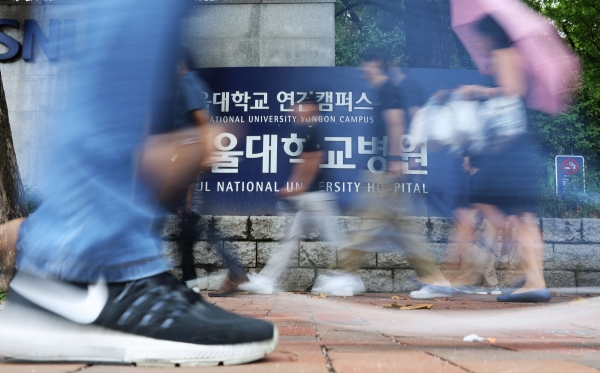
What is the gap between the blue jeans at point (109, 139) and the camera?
142cm

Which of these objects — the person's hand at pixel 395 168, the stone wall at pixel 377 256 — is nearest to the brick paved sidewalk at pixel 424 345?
the person's hand at pixel 395 168

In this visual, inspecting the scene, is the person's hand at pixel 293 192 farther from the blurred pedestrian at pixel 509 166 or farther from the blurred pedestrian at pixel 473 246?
the blurred pedestrian at pixel 509 166

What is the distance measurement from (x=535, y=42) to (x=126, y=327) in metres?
1.85

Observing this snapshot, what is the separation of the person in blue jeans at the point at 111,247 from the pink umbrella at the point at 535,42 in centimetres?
123

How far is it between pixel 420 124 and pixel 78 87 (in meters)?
1.37

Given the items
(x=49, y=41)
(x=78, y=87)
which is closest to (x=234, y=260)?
(x=78, y=87)

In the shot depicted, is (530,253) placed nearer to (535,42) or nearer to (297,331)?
(535,42)

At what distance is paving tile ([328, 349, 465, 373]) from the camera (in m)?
1.30

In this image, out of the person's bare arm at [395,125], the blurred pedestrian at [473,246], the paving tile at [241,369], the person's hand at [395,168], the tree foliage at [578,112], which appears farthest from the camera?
the tree foliage at [578,112]

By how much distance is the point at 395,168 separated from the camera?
3.84 meters

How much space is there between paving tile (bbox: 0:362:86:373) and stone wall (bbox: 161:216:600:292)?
14.7ft

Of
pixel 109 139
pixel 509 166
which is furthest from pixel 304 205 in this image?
pixel 109 139

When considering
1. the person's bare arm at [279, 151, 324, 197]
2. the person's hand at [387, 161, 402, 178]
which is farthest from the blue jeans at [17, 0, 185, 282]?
the person's bare arm at [279, 151, 324, 197]

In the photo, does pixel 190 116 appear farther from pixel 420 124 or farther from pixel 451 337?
pixel 451 337
